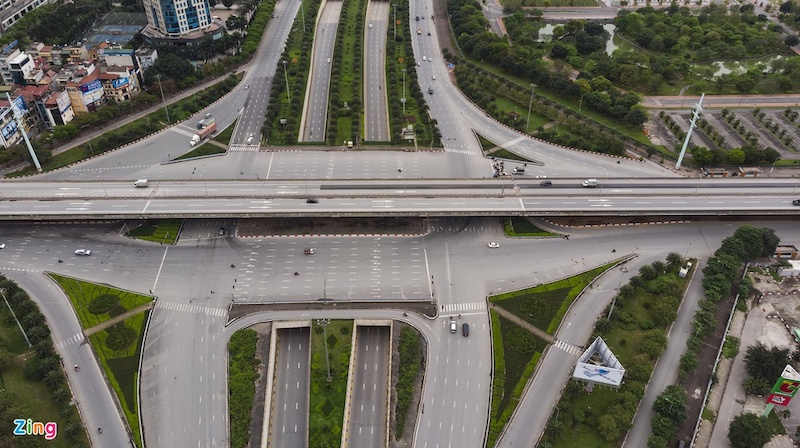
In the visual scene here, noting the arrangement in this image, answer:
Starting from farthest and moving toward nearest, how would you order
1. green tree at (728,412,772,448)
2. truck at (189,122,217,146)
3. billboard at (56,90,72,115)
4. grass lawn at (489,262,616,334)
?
billboard at (56,90,72,115)
truck at (189,122,217,146)
grass lawn at (489,262,616,334)
green tree at (728,412,772,448)

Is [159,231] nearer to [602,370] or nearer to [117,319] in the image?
[117,319]

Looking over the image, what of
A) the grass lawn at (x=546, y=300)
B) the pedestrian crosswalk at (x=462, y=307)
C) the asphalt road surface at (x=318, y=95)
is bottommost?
the pedestrian crosswalk at (x=462, y=307)

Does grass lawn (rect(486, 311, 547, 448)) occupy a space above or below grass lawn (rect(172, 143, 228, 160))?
below

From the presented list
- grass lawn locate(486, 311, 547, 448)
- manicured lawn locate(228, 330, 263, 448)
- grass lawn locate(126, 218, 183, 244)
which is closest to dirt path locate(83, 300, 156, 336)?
grass lawn locate(126, 218, 183, 244)

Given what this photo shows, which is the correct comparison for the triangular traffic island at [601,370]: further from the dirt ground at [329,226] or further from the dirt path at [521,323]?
the dirt ground at [329,226]

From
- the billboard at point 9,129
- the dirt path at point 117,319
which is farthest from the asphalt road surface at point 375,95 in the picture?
the billboard at point 9,129

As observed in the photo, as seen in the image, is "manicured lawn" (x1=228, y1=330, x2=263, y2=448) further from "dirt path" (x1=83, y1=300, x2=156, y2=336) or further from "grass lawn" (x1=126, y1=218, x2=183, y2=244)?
"grass lawn" (x1=126, y1=218, x2=183, y2=244)

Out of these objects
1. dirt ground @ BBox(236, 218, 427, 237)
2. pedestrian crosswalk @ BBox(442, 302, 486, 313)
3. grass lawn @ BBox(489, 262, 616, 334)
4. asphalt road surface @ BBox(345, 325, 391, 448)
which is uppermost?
dirt ground @ BBox(236, 218, 427, 237)

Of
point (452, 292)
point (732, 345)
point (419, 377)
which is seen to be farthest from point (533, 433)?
point (732, 345)
